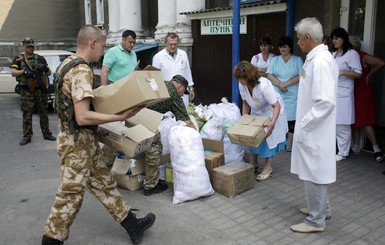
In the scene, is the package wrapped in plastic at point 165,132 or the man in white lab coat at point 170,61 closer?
the package wrapped in plastic at point 165,132

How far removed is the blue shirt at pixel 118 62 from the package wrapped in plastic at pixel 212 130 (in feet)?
4.66

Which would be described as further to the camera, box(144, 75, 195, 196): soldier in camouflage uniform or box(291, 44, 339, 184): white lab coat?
box(144, 75, 195, 196): soldier in camouflage uniform

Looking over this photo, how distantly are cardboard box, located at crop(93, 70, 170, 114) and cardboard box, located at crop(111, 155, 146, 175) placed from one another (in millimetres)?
1570

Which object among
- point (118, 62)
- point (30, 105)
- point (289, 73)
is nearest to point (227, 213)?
point (289, 73)

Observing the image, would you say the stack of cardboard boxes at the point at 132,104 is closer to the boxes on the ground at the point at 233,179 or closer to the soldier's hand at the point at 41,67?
the boxes on the ground at the point at 233,179

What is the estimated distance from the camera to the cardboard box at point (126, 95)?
114 inches

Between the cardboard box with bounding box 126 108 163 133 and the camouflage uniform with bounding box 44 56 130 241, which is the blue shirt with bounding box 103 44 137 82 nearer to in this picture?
the cardboard box with bounding box 126 108 163 133

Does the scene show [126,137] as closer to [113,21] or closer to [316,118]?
[316,118]

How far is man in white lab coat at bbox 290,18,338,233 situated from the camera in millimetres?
3055

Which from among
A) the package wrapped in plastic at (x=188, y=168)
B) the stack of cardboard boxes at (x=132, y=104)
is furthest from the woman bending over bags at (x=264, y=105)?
the stack of cardboard boxes at (x=132, y=104)

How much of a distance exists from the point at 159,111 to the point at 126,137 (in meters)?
1.16

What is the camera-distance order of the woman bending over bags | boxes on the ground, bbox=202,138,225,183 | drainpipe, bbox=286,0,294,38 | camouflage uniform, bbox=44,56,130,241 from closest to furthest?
camouflage uniform, bbox=44,56,130,241 → the woman bending over bags → boxes on the ground, bbox=202,138,225,183 → drainpipe, bbox=286,0,294,38

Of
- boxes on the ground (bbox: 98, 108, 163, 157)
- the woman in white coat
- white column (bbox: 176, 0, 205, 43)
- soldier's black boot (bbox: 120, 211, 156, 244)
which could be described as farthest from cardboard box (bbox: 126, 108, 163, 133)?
white column (bbox: 176, 0, 205, 43)

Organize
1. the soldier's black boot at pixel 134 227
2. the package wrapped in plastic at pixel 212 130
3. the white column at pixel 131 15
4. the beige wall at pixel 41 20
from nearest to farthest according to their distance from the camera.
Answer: the soldier's black boot at pixel 134 227
the package wrapped in plastic at pixel 212 130
the white column at pixel 131 15
the beige wall at pixel 41 20
